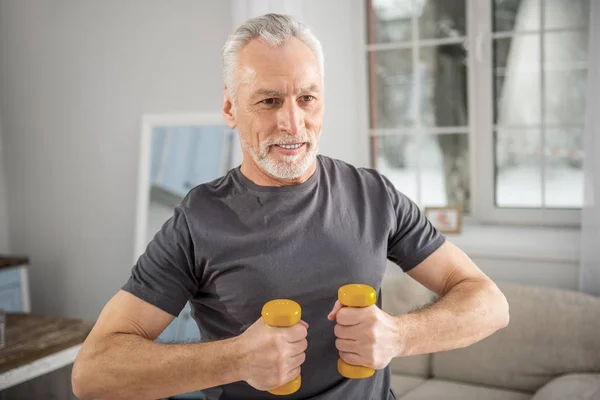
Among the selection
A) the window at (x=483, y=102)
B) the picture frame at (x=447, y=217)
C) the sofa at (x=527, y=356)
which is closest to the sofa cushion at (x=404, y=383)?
the sofa at (x=527, y=356)

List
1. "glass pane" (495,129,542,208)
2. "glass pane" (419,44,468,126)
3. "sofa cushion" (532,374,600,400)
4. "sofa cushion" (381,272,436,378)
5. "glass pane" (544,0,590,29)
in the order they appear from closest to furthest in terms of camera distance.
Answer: "sofa cushion" (532,374,600,400), "sofa cushion" (381,272,436,378), "glass pane" (544,0,590,29), "glass pane" (495,129,542,208), "glass pane" (419,44,468,126)

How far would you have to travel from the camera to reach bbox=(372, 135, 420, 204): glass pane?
347 cm

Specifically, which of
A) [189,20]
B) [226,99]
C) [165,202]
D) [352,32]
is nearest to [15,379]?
[165,202]

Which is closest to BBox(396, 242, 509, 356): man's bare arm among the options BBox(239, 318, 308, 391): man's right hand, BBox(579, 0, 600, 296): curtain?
BBox(239, 318, 308, 391): man's right hand

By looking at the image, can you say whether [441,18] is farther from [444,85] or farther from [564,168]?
[564,168]

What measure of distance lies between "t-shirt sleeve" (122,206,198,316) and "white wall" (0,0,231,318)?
7.80ft

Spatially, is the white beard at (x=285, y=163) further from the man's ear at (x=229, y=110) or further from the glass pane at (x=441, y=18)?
the glass pane at (x=441, y=18)

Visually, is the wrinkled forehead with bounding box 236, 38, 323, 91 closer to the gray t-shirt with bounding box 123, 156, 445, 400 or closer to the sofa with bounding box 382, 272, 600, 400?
the gray t-shirt with bounding box 123, 156, 445, 400

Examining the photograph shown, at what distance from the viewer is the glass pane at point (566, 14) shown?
297 centimetres

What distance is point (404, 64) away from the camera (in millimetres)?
3438

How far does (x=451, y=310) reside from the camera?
4.16 ft

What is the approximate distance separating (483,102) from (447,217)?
2.00 ft

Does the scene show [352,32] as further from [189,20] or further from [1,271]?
[1,271]

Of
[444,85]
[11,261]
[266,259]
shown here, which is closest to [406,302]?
[444,85]
